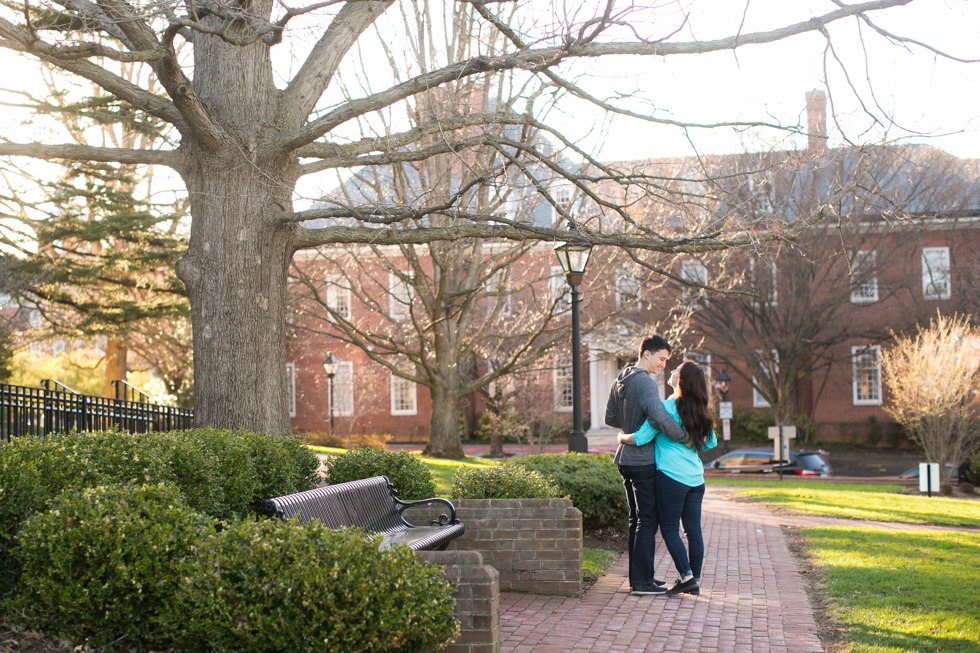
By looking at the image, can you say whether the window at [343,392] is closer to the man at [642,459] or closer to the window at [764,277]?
the window at [764,277]

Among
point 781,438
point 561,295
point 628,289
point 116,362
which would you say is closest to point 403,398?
point 628,289

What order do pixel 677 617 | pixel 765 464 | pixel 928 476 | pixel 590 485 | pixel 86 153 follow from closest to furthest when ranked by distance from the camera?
pixel 677 617
pixel 86 153
pixel 590 485
pixel 928 476
pixel 765 464

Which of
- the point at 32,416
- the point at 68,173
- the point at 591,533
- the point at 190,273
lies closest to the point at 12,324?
the point at 68,173

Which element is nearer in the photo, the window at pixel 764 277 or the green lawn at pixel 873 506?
the green lawn at pixel 873 506

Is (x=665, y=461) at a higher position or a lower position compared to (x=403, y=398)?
higher

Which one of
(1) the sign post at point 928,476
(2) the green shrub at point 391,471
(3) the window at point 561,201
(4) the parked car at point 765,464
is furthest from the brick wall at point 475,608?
(4) the parked car at point 765,464

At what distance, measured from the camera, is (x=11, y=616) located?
16.0 ft

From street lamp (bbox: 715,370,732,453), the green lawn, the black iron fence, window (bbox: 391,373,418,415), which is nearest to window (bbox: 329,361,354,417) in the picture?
window (bbox: 391,373,418,415)

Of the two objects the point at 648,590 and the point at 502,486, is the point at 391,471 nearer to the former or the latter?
the point at 502,486

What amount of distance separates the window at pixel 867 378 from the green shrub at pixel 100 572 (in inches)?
1405

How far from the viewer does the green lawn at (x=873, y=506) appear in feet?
47.4

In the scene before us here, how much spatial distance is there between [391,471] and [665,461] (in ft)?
8.72

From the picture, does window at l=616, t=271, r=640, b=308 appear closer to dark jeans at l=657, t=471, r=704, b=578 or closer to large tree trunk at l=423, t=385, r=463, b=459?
large tree trunk at l=423, t=385, r=463, b=459

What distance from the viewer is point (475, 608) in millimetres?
4973
